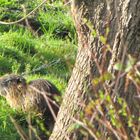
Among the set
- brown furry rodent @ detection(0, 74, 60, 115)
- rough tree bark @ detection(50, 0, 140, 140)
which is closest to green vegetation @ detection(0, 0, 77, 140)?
brown furry rodent @ detection(0, 74, 60, 115)

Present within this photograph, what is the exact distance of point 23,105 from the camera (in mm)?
6797

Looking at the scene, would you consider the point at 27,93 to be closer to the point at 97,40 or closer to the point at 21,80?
the point at 21,80

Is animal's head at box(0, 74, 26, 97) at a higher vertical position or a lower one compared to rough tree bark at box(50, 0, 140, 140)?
lower

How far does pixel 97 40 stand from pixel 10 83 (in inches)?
99.4

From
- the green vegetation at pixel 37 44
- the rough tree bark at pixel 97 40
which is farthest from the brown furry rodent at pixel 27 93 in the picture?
the rough tree bark at pixel 97 40

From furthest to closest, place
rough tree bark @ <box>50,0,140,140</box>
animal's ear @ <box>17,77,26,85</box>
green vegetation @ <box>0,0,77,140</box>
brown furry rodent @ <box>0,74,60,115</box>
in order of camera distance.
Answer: green vegetation @ <box>0,0,77,140</box> < animal's ear @ <box>17,77,26,85</box> < brown furry rodent @ <box>0,74,60,115</box> < rough tree bark @ <box>50,0,140,140</box>

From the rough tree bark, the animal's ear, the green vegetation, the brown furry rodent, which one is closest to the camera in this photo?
the rough tree bark

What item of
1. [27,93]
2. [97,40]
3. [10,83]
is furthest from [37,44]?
[97,40]

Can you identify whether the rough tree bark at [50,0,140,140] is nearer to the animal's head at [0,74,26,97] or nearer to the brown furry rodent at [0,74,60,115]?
the brown furry rodent at [0,74,60,115]

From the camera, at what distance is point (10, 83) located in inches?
283

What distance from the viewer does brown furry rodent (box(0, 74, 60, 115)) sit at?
259 inches

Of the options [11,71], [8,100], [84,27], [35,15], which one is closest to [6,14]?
[35,15]

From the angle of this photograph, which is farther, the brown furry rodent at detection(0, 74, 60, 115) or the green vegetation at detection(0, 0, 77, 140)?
the green vegetation at detection(0, 0, 77, 140)

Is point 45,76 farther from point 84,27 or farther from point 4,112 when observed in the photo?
point 84,27
